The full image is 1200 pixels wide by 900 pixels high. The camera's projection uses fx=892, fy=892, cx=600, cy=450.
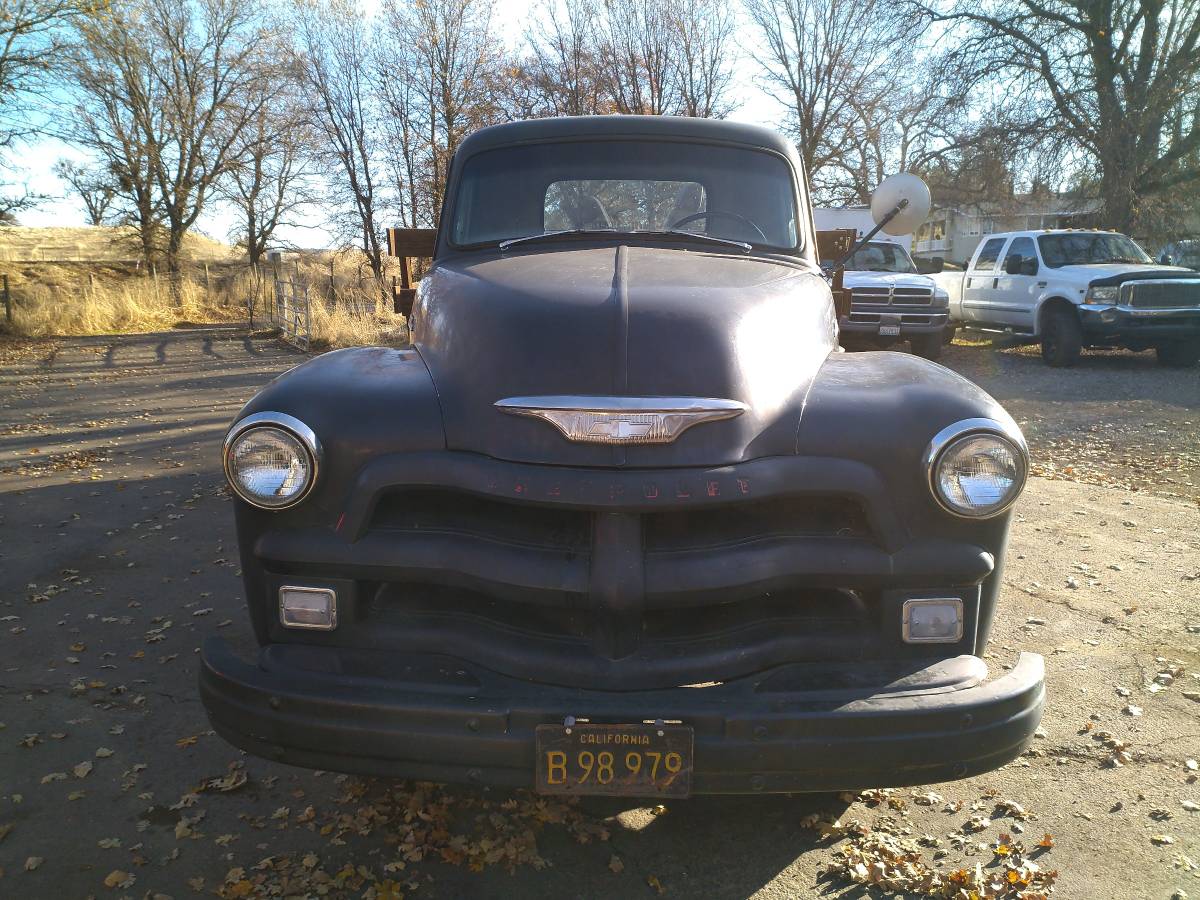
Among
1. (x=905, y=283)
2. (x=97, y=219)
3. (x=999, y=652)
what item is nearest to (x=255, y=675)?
(x=999, y=652)

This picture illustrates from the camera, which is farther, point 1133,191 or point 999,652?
point 1133,191

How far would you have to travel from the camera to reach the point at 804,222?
4180 mm

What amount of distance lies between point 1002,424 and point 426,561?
1.70m

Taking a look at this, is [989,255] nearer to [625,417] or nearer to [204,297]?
[625,417]

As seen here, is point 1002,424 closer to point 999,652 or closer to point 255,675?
point 999,652

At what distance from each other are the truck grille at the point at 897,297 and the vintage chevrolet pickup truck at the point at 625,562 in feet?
40.3

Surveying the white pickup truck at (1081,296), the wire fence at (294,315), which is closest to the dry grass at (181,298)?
the wire fence at (294,315)

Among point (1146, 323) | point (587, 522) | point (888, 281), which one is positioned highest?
point (888, 281)

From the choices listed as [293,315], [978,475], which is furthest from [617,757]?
[293,315]

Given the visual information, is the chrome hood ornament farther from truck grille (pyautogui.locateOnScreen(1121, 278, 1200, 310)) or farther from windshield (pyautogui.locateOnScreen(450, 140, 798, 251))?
truck grille (pyautogui.locateOnScreen(1121, 278, 1200, 310))

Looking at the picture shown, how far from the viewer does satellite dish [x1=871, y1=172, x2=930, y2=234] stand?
13.4 feet

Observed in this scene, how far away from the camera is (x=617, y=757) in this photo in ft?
7.33

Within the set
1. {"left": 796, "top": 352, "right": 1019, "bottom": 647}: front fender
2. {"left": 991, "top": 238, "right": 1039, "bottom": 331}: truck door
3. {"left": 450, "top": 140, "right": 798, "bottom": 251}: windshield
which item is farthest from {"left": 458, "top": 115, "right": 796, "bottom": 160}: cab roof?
{"left": 991, "top": 238, "right": 1039, "bottom": 331}: truck door

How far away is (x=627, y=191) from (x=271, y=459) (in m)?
2.32
